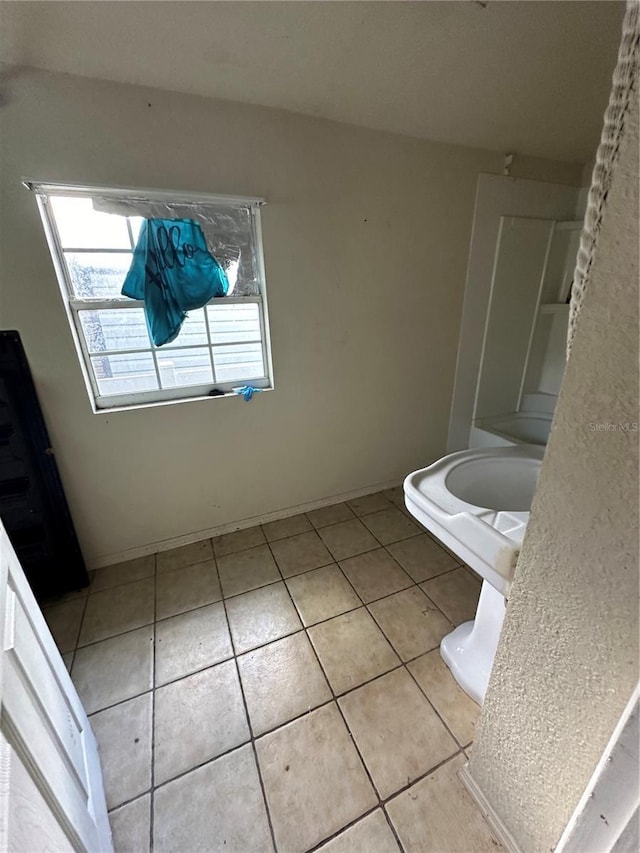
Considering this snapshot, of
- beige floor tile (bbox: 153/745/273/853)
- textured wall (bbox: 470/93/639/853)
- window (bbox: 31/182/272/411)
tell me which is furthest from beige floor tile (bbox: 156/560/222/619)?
textured wall (bbox: 470/93/639/853)

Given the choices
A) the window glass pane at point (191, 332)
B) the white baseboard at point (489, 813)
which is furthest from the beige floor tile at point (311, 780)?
the window glass pane at point (191, 332)

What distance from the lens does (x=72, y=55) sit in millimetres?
1095

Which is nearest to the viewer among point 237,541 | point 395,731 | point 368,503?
point 395,731

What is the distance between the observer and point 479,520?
0.89 m

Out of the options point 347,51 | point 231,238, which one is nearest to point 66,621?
point 231,238

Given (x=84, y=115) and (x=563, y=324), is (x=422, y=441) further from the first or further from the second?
(x=84, y=115)

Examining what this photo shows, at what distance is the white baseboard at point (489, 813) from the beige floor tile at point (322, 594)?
637 millimetres

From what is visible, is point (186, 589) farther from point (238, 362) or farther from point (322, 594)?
point (238, 362)

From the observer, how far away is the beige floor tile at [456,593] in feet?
4.73

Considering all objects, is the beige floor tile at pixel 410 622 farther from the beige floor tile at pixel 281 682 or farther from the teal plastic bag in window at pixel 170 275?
the teal plastic bag in window at pixel 170 275

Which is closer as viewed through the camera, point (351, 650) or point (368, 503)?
point (351, 650)

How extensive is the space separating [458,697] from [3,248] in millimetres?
2298

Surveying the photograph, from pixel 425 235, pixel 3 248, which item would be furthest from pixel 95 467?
pixel 425 235

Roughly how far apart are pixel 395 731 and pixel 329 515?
3.78ft
